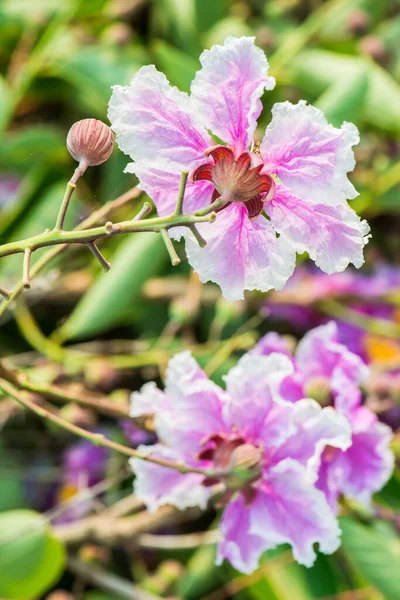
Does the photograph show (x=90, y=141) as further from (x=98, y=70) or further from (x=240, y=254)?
(x=98, y=70)

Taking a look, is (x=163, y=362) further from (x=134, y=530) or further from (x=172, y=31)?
(x=172, y=31)

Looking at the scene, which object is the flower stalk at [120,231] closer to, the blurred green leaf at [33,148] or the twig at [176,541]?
the twig at [176,541]

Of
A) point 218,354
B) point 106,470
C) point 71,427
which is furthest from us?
point 106,470

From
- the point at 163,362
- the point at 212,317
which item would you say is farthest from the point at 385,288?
the point at 163,362

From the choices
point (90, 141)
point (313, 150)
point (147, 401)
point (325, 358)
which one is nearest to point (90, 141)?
point (90, 141)

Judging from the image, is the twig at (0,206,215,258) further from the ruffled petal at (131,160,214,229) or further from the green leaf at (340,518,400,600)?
the green leaf at (340,518,400,600)

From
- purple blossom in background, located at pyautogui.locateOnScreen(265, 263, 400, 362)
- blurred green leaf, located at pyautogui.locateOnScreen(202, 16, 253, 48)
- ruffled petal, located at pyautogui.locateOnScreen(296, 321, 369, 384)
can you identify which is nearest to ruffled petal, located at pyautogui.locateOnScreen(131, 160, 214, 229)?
ruffled petal, located at pyautogui.locateOnScreen(296, 321, 369, 384)

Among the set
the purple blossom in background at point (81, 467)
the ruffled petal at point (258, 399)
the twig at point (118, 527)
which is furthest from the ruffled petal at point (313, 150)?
the purple blossom in background at point (81, 467)
